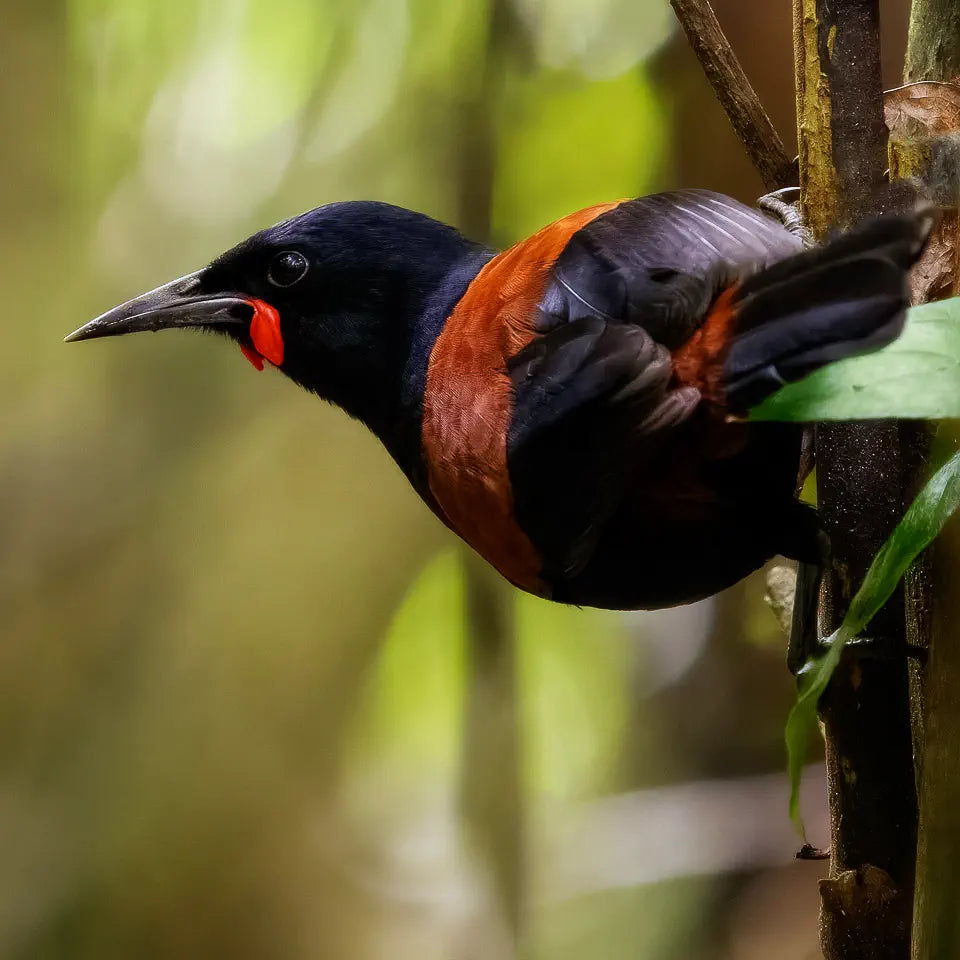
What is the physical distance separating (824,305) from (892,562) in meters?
0.16

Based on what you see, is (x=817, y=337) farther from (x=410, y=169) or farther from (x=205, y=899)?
(x=205, y=899)

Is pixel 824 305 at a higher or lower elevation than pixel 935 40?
lower

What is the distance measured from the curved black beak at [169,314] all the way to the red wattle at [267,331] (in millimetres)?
12

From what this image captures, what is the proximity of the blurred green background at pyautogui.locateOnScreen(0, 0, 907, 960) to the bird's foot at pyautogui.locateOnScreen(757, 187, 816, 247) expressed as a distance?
3.15 feet

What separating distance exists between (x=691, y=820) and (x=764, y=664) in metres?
A: 0.36

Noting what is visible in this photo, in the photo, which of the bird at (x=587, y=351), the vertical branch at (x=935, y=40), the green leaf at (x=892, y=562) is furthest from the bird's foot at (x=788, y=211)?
the green leaf at (x=892, y=562)

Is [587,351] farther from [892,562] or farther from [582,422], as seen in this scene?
[892,562]

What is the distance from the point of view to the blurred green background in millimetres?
1991

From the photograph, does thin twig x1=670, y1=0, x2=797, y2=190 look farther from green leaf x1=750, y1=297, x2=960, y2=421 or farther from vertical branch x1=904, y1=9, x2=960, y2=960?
green leaf x1=750, y1=297, x2=960, y2=421

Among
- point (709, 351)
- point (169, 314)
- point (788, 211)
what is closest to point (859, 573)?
point (709, 351)

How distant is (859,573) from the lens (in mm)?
882

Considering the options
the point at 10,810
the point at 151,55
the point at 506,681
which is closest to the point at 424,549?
the point at 506,681

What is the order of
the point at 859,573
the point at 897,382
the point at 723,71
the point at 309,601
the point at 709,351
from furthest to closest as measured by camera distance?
the point at 309,601 → the point at 723,71 → the point at 859,573 → the point at 709,351 → the point at 897,382

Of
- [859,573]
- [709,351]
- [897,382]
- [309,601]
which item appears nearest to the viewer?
[897,382]
